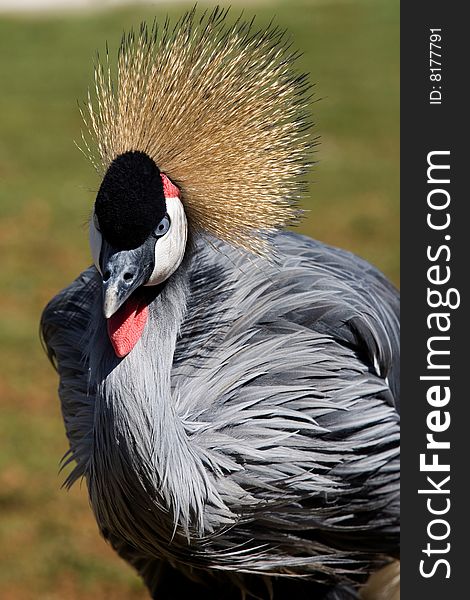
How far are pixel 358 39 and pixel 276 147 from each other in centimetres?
588

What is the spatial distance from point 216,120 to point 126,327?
37 centimetres

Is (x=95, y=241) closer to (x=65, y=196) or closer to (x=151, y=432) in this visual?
(x=151, y=432)

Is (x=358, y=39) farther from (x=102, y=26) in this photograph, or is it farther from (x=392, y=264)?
(x=392, y=264)

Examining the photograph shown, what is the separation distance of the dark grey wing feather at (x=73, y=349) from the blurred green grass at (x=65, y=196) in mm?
188

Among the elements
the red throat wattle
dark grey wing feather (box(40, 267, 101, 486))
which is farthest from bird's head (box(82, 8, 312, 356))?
dark grey wing feather (box(40, 267, 101, 486))

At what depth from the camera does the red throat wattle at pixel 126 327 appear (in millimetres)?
1573

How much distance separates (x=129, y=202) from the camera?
1493 millimetres

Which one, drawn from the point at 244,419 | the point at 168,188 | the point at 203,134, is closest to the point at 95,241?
the point at 168,188

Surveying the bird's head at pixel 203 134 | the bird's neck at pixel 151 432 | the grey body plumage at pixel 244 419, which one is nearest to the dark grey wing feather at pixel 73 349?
the grey body plumage at pixel 244 419

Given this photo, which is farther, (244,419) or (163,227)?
(244,419)

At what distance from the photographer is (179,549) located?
1.73 metres

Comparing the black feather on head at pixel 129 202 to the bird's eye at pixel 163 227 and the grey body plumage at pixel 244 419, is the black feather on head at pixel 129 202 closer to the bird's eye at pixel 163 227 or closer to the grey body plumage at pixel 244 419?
the bird's eye at pixel 163 227

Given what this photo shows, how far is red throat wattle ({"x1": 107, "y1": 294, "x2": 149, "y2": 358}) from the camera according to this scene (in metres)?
1.57

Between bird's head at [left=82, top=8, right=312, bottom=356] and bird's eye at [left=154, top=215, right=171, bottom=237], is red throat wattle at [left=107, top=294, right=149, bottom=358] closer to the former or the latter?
bird's head at [left=82, top=8, right=312, bottom=356]
